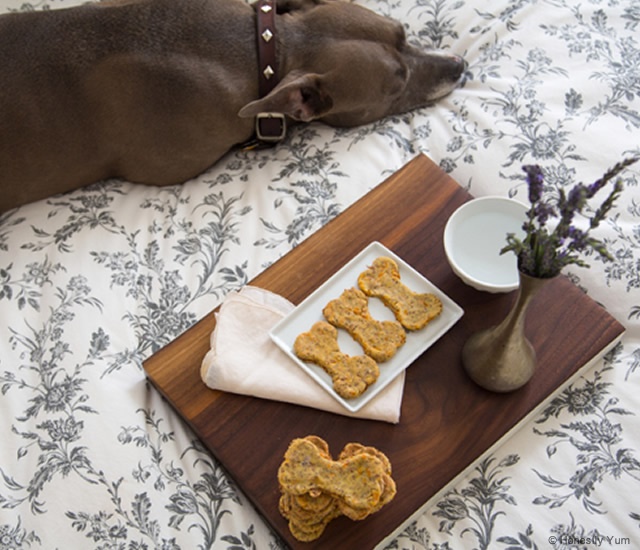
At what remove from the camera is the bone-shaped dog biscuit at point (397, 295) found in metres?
1.43

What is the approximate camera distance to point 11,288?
160 cm

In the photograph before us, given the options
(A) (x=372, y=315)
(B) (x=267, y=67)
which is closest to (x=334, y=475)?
(A) (x=372, y=315)

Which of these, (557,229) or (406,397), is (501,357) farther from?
(557,229)

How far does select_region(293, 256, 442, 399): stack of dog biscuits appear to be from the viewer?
1.38 metres

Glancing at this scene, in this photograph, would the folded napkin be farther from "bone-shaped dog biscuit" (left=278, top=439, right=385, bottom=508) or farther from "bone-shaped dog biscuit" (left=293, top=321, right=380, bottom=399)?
"bone-shaped dog biscuit" (left=278, top=439, right=385, bottom=508)

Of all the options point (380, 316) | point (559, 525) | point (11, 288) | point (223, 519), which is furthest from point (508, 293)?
point (11, 288)

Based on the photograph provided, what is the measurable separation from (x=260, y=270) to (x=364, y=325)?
0.30m

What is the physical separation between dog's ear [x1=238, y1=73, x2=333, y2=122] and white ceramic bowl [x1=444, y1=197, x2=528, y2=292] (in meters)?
0.47

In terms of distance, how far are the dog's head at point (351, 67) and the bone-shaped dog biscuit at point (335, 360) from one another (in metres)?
0.57

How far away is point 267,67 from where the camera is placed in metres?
1.73

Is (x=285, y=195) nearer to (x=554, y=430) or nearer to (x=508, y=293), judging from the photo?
(x=508, y=293)

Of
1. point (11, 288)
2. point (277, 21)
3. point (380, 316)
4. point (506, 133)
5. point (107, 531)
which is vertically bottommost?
point (107, 531)

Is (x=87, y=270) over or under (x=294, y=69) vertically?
under

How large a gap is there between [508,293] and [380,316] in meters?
0.27
